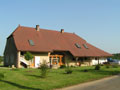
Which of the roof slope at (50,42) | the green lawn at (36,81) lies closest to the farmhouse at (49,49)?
the roof slope at (50,42)

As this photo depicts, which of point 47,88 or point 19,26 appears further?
point 19,26

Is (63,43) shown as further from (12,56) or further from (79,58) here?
(12,56)

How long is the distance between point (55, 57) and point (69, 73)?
17477mm

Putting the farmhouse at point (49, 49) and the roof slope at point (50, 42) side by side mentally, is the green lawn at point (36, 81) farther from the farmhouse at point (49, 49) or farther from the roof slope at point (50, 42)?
the roof slope at point (50, 42)

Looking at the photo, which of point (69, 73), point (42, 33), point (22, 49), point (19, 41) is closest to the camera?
point (69, 73)

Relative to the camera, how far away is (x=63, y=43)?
3950 centimetres

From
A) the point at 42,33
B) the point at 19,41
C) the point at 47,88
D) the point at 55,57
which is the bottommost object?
the point at 47,88

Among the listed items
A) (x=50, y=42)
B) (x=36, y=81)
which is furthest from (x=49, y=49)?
(x=36, y=81)

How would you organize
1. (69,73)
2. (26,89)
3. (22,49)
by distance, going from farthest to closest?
(22,49), (69,73), (26,89)

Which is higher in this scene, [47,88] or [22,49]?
[22,49]

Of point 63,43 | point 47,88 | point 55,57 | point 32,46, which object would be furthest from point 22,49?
point 47,88

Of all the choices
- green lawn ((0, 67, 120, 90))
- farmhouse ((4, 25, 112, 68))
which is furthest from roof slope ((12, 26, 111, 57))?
green lawn ((0, 67, 120, 90))

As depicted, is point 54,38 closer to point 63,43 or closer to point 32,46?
point 63,43

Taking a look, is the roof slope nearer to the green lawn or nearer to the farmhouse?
the farmhouse
